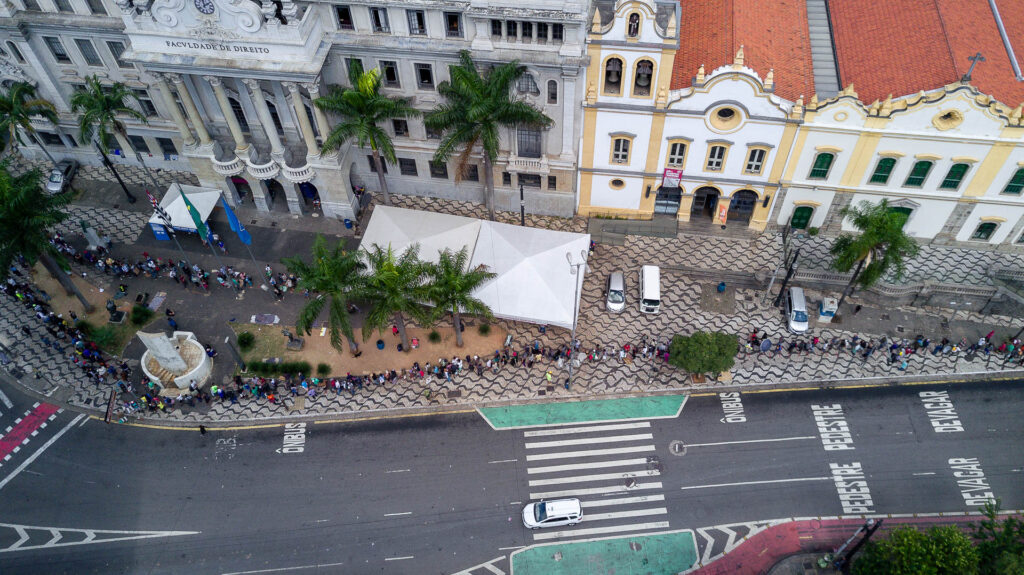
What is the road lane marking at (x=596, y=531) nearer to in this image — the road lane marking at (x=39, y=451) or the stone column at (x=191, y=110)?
the road lane marking at (x=39, y=451)

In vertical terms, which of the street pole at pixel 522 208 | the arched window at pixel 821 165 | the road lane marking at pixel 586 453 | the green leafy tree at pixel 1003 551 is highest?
the street pole at pixel 522 208

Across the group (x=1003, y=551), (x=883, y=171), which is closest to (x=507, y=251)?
(x=883, y=171)

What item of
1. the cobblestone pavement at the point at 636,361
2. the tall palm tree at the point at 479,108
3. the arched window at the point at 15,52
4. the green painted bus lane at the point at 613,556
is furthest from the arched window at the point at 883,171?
the arched window at the point at 15,52

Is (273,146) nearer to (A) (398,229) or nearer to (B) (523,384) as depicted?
(A) (398,229)

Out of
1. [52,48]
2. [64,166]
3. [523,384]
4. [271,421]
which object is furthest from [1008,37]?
[64,166]

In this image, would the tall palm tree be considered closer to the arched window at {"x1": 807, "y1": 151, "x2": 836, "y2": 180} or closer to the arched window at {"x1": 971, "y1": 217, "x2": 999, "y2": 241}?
the arched window at {"x1": 807, "y1": 151, "x2": 836, "y2": 180}

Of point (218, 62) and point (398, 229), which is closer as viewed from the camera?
point (218, 62)

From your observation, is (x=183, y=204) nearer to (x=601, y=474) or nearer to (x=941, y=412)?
(x=601, y=474)
